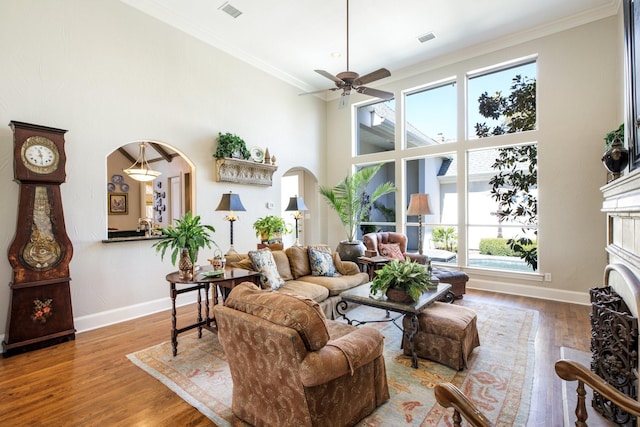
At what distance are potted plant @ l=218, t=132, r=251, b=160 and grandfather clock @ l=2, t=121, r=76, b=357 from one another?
2000 millimetres

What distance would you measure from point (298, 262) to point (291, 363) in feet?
8.65

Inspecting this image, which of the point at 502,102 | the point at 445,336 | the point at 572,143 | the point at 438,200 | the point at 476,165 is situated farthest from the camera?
the point at 438,200

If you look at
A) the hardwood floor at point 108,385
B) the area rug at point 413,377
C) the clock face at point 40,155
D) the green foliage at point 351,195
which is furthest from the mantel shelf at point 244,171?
the area rug at point 413,377

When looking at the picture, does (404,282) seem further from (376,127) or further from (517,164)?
(376,127)

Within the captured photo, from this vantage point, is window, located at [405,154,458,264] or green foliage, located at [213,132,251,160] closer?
green foliage, located at [213,132,251,160]

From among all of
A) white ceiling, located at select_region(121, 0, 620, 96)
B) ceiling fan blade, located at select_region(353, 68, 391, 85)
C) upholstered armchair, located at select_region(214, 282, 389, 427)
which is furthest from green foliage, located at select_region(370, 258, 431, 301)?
white ceiling, located at select_region(121, 0, 620, 96)

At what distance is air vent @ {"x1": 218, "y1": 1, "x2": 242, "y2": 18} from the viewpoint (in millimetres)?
4115

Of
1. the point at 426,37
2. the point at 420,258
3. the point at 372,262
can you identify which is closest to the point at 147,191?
the point at 372,262

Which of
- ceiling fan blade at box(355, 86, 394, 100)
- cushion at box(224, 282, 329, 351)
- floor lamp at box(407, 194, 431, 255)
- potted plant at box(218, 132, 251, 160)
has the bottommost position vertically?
cushion at box(224, 282, 329, 351)

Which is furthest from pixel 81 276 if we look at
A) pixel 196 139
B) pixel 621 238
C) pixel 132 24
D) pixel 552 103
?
pixel 552 103

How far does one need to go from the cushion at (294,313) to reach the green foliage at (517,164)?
471cm

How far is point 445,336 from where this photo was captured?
2670 mm

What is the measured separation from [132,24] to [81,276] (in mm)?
3226

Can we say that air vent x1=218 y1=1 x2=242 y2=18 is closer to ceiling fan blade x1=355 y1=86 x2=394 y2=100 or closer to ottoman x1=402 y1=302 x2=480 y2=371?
ceiling fan blade x1=355 y1=86 x2=394 y2=100
